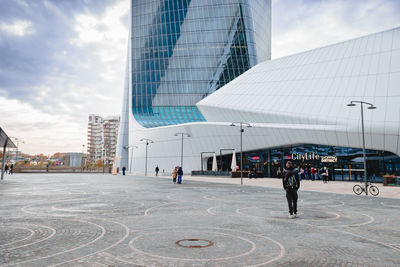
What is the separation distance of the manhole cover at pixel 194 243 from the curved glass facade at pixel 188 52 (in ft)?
206

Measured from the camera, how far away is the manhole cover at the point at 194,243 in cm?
650

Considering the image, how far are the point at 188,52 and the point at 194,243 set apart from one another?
72647 mm

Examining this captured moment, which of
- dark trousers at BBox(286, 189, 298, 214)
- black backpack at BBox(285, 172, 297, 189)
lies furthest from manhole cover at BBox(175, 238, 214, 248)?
black backpack at BBox(285, 172, 297, 189)

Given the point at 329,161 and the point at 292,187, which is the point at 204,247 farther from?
the point at 329,161

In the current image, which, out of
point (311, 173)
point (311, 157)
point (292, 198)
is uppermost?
point (311, 157)

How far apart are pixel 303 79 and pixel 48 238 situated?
45.4 meters

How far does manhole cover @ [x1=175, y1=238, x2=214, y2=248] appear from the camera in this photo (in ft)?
21.3

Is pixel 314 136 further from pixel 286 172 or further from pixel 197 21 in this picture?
pixel 197 21

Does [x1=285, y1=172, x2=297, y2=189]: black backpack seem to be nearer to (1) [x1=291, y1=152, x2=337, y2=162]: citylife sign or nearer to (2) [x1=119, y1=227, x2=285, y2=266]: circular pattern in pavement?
(2) [x1=119, y1=227, x2=285, y2=266]: circular pattern in pavement

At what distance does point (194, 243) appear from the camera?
22.0 ft

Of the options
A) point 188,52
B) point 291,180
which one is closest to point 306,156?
point 291,180

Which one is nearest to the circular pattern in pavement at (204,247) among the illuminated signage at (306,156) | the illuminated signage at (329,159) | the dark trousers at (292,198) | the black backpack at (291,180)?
the dark trousers at (292,198)

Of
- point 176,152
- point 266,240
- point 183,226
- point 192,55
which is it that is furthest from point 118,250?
point 192,55

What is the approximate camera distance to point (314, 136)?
129 ft
